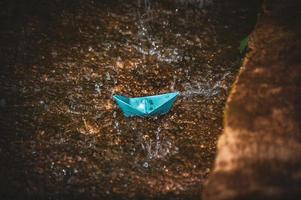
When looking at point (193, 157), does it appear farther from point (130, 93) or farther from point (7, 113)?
point (7, 113)

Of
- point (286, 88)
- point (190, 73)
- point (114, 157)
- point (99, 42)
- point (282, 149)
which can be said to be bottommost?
point (282, 149)

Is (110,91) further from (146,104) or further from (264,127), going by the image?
(264,127)

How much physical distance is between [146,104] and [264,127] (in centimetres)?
123

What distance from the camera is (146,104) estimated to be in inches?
136

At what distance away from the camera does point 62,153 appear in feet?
10.6

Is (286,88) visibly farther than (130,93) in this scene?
No

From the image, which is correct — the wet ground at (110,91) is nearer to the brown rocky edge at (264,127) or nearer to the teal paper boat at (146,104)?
the teal paper boat at (146,104)

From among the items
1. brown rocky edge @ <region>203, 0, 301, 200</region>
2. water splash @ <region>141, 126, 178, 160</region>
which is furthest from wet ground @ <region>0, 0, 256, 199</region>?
brown rocky edge @ <region>203, 0, 301, 200</region>

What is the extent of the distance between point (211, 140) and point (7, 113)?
1.82 meters

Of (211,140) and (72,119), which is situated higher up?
(72,119)

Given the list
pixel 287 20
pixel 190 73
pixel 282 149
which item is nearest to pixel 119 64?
pixel 190 73

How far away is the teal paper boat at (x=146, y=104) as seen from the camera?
3.41 meters

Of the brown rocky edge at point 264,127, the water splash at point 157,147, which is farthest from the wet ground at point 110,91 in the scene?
the brown rocky edge at point 264,127

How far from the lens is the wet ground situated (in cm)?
310
